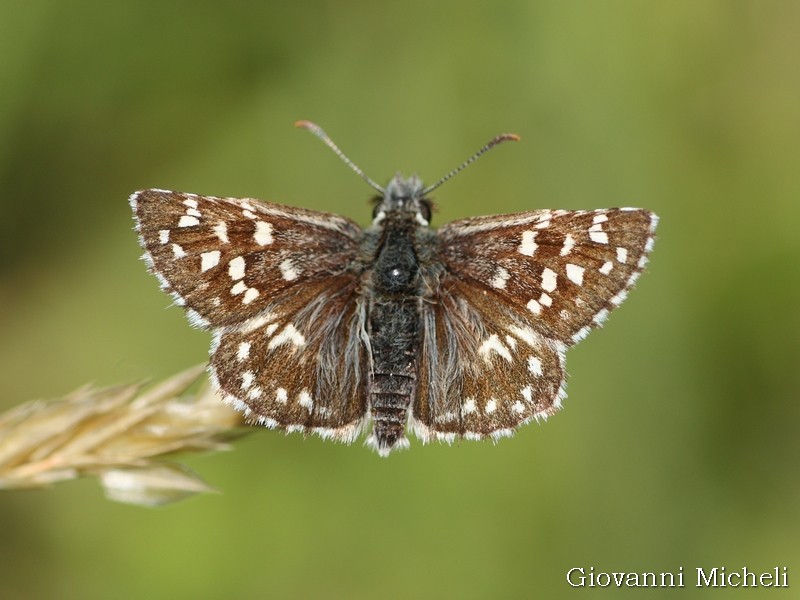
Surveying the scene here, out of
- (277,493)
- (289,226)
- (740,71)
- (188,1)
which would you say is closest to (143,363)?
(277,493)

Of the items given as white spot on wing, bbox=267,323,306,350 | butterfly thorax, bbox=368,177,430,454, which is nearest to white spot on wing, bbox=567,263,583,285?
butterfly thorax, bbox=368,177,430,454

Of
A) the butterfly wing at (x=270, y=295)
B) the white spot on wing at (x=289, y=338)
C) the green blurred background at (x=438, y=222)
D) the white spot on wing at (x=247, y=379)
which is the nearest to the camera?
the white spot on wing at (x=247, y=379)

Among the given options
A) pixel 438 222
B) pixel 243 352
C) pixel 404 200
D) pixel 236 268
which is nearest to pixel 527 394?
pixel 404 200

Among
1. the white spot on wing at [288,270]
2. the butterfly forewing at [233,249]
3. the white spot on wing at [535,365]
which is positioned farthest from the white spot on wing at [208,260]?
the white spot on wing at [535,365]

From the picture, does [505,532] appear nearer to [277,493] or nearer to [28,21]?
[277,493]

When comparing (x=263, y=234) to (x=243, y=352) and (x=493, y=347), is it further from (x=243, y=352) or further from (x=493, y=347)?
(x=493, y=347)

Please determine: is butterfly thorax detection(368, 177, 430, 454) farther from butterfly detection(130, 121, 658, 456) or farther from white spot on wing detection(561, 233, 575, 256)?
white spot on wing detection(561, 233, 575, 256)

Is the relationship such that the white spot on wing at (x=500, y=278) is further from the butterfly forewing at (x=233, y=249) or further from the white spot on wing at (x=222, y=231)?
the white spot on wing at (x=222, y=231)
